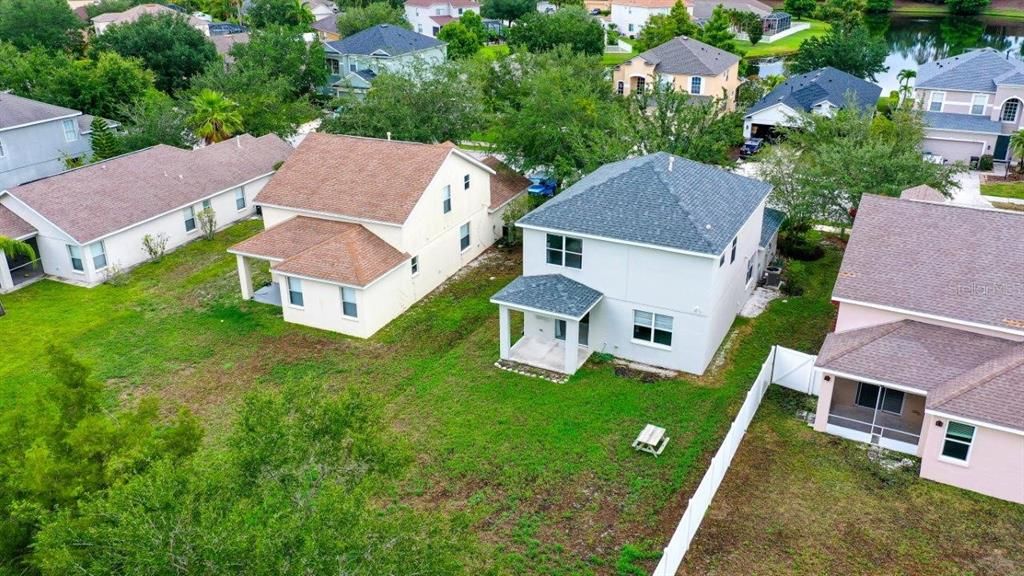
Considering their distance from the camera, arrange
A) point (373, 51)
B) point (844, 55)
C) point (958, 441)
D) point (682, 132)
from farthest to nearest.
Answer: point (373, 51) → point (844, 55) → point (682, 132) → point (958, 441)

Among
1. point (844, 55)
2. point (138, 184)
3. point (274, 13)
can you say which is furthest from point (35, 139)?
point (844, 55)

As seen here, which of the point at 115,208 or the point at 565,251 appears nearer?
the point at 565,251

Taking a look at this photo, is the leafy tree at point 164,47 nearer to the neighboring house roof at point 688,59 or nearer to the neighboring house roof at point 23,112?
the neighboring house roof at point 23,112

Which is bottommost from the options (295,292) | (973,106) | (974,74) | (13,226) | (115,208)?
(295,292)

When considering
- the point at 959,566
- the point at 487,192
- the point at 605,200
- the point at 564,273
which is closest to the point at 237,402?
the point at 564,273

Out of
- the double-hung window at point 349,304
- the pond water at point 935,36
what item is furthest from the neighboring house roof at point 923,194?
the pond water at point 935,36

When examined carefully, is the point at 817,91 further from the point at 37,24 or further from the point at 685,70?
the point at 37,24
